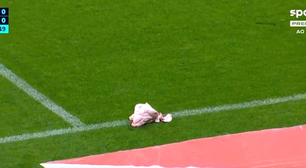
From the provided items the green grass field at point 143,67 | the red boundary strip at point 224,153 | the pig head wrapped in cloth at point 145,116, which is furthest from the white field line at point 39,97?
the red boundary strip at point 224,153

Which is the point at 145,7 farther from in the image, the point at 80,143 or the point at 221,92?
the point at 80,143

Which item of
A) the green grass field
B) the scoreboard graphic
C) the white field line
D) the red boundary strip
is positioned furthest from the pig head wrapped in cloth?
the scoreboard graphic

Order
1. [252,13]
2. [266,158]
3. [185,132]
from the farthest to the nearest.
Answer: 1. [252,13]
2. [185,132]
3. [266,158]

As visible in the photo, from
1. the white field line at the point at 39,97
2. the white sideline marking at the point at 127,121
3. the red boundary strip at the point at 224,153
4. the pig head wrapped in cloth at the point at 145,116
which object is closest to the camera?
the red boundary strip at the point at 224,153

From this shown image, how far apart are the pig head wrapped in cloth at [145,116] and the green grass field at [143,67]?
8 centimetres

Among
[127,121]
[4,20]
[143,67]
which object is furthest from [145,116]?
[4,20]

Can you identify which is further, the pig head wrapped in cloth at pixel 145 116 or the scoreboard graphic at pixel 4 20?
the scoreboard graphic at pixel 4 20

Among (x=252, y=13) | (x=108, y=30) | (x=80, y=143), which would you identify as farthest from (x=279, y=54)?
(x=80, y=143)

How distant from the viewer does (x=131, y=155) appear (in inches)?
253

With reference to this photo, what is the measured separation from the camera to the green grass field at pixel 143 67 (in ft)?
22.4

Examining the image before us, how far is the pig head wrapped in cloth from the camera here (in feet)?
22.6

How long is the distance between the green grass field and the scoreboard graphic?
72 mm

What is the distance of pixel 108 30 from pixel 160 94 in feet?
5.44

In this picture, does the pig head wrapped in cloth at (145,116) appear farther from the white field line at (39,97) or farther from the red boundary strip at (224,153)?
the white field line at (39,97)
